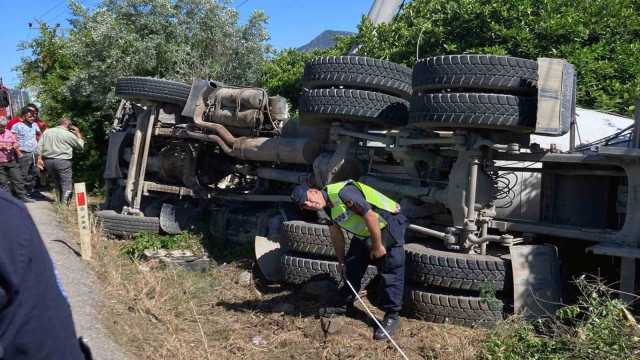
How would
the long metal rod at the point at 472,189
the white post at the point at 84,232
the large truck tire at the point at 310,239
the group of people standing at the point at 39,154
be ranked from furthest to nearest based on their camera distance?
the group of people standing at the point at 39,154 → the white post at the point at 84,232 → the large truck tire at the point at 310,239 → the long metal rod at the point at 472,189

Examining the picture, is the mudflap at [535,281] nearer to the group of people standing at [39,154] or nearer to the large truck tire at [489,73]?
the large truck tire at [489,73]

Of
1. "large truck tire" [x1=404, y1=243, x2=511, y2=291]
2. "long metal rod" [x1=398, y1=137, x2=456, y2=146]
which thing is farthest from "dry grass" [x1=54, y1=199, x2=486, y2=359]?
"long metal rod" [x1=398, y1=137, x2=456, y2=146]

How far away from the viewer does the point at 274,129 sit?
314 inches

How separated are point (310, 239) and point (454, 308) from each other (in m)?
1.54

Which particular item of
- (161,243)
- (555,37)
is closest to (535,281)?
(161,243)

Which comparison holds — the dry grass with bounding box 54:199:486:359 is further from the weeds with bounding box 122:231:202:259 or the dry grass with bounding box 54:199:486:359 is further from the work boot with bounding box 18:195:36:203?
the work boot with bounding box 18:195:36:203

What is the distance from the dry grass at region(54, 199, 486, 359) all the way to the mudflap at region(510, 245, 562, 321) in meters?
0.44

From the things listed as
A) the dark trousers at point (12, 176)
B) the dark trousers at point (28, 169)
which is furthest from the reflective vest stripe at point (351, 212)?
the dark trousers at point (28, 169)

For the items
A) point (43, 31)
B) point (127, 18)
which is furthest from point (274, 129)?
point (43, 31)

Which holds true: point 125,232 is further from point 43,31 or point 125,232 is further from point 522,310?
point 43,31

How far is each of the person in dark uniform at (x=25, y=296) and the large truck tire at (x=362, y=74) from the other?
15.4ft

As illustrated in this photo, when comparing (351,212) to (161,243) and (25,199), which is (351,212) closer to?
(161,243)

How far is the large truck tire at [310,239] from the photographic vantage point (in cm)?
572

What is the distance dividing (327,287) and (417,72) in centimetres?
206
